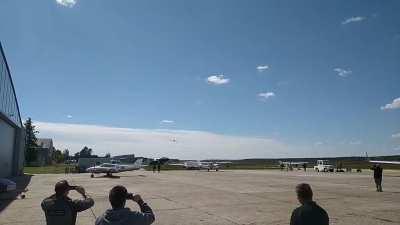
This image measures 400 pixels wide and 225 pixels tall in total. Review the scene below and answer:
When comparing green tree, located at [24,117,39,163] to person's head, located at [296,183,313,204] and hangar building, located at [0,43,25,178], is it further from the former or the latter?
person's head, located at [296,183,313,204]

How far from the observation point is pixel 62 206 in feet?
17.9

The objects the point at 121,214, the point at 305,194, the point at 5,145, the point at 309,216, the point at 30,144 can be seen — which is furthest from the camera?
the point at 30,144

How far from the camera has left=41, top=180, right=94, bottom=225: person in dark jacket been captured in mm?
5430

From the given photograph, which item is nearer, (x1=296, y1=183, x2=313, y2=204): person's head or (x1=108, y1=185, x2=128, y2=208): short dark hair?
(x1=108, y1=185, x2=128, y2=208): short dark hair

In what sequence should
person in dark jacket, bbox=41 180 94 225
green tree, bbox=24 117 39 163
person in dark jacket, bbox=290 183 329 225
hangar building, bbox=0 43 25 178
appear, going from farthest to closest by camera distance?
green tree, bbox=24 117 39 163 < hangar building, bbox=0 43 25 178 < person in dark jacket, bbox=41 180 94 225 < person in dark jacket, bbox=290 183 329 225

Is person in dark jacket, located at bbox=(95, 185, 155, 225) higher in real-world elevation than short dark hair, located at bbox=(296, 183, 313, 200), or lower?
lower

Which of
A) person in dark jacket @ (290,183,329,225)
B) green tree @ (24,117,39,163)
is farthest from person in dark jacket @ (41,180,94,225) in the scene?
green tree @ (24,117,39,163)

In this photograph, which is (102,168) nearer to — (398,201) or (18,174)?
(18,174)

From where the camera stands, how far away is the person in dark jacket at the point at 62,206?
17.8ft

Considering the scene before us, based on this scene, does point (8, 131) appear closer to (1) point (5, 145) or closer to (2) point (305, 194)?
(1) point (5, 145)

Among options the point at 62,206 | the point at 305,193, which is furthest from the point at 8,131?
the point at 305,193

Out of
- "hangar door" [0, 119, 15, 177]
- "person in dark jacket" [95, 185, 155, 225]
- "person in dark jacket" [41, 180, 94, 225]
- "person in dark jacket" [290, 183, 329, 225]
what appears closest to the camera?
"person in dark jacket" [95, 185, 155, 225]

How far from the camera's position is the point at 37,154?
117188 mm

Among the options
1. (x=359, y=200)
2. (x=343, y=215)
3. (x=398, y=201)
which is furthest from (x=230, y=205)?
(x=398, y=201)
